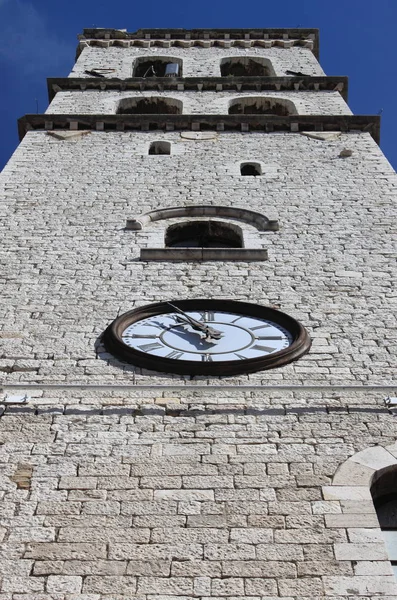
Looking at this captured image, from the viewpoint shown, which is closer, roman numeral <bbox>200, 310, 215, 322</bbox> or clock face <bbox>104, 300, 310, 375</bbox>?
clock face <bbox>104, 300, 310, 375</bbox>

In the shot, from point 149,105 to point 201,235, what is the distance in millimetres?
7221

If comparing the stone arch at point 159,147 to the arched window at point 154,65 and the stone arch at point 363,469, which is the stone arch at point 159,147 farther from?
the stone arch at point 363,469

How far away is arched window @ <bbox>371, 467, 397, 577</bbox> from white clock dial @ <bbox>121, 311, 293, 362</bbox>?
183 centimetres

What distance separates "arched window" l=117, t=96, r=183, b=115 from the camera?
17094 millimetres

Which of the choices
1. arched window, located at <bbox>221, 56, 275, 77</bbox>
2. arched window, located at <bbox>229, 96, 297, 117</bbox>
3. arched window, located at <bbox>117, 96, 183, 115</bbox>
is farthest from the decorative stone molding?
arched window, located at <bbox>221, 56, 275, 77</bbox>

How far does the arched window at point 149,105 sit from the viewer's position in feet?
56.1

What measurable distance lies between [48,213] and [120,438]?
200 inches

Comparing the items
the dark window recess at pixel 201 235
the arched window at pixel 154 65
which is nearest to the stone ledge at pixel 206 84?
the arched window at pixel 154 65

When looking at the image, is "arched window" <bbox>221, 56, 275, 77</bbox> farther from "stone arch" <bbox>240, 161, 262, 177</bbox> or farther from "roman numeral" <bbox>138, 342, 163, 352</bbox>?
"roman numeral" <bbox>138, 342, 163, 352</bbox>

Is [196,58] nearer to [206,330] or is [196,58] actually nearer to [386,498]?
[206,330]

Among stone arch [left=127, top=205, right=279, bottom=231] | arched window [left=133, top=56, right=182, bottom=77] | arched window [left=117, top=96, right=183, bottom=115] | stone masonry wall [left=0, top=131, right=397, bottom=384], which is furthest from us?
arched window [left=133, top=56, right=182, bottom=77]

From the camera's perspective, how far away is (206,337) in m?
7.90

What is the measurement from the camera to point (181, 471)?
605 cm

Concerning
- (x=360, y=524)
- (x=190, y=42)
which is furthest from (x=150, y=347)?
(x=190, y=42)
